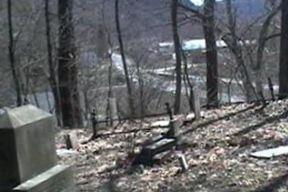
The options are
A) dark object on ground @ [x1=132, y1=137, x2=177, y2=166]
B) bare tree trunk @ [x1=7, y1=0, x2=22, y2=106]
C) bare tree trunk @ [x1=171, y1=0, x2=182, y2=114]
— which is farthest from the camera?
bare tree trunk @ [x1=171, y1=0, x2=182, y2=114]

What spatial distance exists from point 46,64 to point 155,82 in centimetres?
527

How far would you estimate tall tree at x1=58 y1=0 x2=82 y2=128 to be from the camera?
59.1ft

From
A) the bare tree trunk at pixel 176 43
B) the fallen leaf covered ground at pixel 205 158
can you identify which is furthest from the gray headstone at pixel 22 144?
the bare tree trunk at pixel 176 43

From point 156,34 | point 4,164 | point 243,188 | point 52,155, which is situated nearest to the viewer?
point 4,164

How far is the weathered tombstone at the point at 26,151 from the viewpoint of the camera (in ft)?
9.92

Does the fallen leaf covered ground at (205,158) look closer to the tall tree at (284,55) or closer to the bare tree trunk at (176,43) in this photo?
the tall tree at (284,55)

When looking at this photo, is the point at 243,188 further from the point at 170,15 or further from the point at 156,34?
the point at 156,34

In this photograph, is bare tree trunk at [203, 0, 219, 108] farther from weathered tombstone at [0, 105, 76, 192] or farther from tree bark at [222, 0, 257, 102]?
weathered tombstone at [0, 105, 76, 192]

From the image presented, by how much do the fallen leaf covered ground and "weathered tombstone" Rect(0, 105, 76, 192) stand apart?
2.76 metres

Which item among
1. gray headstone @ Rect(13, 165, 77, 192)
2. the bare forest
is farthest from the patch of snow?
gray headstone @ Rect(13, 165, 77, 192)

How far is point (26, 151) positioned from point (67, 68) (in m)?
15.9

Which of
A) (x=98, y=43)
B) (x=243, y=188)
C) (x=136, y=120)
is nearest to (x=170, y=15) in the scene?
(x=98, y=43)

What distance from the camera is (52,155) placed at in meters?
3.30

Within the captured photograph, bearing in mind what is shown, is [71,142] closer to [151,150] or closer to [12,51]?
[151,150]
